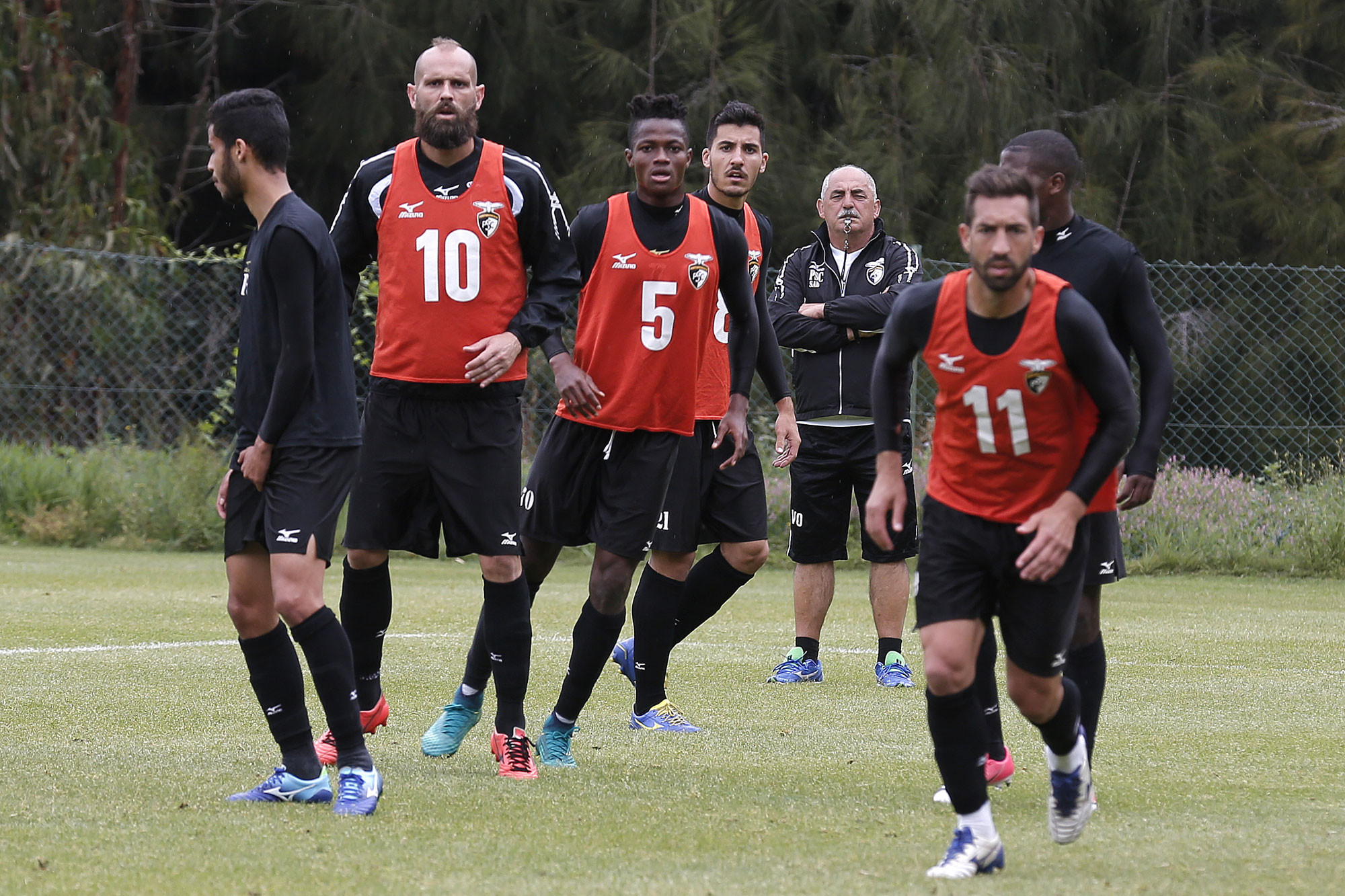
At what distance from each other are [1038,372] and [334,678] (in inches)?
78.6

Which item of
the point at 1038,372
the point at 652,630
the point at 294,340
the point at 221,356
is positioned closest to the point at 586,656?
the point at 652,630

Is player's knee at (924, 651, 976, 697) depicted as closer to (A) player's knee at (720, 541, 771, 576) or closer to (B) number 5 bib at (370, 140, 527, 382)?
(B) number 5 bib at (370, 140, 527, 382)

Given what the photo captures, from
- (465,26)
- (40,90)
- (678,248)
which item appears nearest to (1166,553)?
(678,248)

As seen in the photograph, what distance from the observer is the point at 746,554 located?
6633mm

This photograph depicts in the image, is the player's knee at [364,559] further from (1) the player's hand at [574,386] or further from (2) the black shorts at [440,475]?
(1) the player's hand at [574,386]

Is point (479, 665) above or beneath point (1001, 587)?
beneath

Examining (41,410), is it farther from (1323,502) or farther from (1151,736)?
(1151,736)

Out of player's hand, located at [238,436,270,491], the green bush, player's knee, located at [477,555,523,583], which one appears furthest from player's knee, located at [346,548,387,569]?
the green bush

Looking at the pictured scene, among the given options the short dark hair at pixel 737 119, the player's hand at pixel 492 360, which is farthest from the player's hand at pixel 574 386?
the short dark hair at pixel 737 119

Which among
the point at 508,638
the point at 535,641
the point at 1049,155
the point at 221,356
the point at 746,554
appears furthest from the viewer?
the point at 221,356

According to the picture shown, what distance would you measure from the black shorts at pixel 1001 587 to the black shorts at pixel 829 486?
3650 millimetres

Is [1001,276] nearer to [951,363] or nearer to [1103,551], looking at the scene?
[951,363]

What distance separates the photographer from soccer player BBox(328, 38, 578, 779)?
5.04 m

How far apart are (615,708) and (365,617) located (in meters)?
1.41
